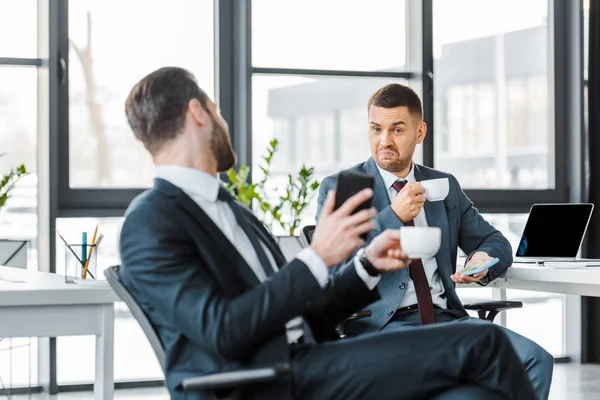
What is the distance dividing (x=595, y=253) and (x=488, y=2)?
1.73 metres

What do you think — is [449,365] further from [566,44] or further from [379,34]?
[566,44]

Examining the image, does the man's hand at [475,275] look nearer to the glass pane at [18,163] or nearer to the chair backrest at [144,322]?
the chair backrest at [144,322]

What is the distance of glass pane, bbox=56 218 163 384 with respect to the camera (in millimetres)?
5074

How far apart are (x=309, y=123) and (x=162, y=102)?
12.0ft

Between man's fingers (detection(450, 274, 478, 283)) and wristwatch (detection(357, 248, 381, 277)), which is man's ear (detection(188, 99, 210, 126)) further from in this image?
man's fingers (detection(450, 274, 478, 283))

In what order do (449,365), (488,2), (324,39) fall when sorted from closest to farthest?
1. (449,365)
2. (324,39)
3. (488,2)

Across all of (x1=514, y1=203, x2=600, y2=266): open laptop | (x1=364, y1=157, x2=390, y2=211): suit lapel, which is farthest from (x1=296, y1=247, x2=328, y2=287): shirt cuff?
(x1=514, y1=203, x2=600, y2=266): open laptop

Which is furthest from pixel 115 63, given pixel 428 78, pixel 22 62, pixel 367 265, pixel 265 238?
pixel 367 265

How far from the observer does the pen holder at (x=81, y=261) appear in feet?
9.13

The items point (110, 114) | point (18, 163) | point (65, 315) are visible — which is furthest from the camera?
point (110, 114)

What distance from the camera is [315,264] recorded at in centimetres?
174

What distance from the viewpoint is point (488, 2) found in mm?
5898

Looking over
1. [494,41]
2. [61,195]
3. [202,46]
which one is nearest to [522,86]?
[494,41]

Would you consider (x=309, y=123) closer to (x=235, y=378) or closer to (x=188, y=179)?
(x=188, y=179)
